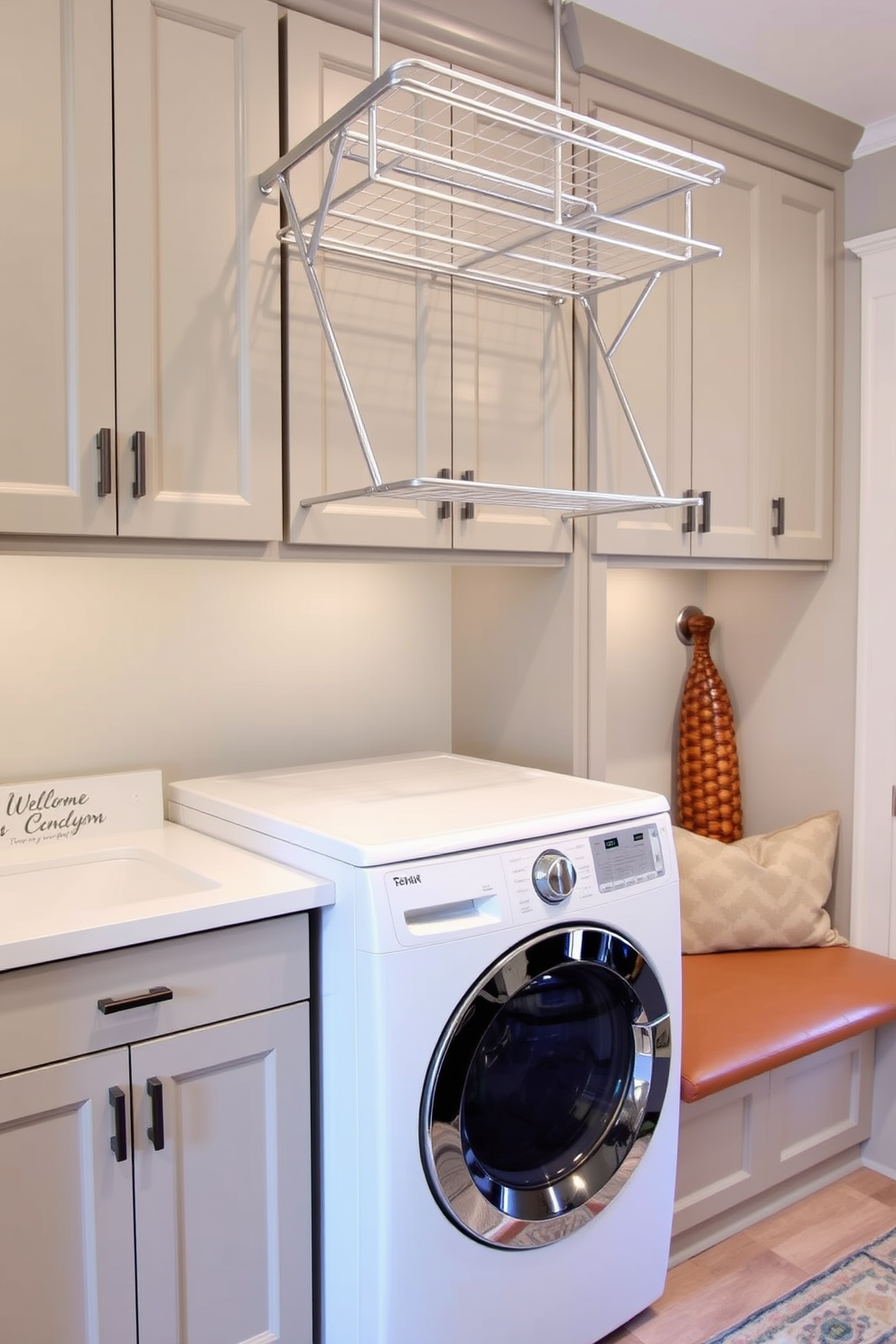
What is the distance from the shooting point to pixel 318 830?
5.34ft

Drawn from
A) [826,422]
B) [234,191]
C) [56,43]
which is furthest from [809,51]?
[56,43]

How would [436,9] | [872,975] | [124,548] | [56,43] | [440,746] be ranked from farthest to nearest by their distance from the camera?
1. [440,746]
2. [872,975]
3. [436,9]
4. [124,548]
5. [56,43]

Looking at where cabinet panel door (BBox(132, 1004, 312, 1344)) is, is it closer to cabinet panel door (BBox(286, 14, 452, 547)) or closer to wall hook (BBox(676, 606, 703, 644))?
cabinet panel door (BBox(286, 14, 452, 547))

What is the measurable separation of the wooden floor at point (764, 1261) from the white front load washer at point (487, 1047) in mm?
115

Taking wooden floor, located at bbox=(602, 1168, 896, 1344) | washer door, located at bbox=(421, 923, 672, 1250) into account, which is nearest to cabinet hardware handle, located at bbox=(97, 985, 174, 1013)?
washer door, located at bbox=(421, 923, 672, 1250)

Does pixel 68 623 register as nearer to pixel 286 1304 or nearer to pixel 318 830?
pixel 318 830

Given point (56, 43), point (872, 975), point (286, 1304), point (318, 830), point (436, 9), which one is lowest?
point (286, 1304)

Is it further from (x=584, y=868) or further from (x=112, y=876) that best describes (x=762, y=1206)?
(x=112, y=876)

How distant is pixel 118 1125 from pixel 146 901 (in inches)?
12.8

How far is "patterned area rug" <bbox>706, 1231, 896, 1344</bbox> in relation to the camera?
197 cm

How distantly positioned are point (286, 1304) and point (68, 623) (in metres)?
1.21

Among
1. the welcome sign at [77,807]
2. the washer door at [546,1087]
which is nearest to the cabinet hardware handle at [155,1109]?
the washer door at [546,1087]

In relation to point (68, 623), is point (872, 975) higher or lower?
lower

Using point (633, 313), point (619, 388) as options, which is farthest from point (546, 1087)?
point (633, 313)
